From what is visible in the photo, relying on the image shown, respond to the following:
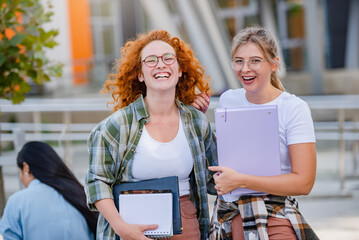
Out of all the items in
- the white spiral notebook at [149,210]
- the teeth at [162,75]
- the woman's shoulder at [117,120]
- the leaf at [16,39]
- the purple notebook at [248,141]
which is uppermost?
the leaf at [16,39]

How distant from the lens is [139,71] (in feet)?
8.09

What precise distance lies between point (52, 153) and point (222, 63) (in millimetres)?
10018

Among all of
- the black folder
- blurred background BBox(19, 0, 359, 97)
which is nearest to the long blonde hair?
the black folder

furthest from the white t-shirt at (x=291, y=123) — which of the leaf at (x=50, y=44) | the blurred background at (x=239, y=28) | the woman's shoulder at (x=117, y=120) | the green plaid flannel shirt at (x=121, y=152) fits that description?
the blurred background at (x=239, y=28)

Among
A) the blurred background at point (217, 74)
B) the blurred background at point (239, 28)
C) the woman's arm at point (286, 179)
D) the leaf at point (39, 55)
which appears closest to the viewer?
the woman's arm at point (286, 179)

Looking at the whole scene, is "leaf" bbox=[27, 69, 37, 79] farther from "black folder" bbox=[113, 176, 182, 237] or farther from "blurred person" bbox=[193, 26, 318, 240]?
"blurred person" bbox=[193, 26, 318, 240]

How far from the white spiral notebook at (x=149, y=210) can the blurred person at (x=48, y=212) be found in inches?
29.8

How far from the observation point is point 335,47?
23.6 meters

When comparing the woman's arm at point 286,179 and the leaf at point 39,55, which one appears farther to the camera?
the leaf at point 39,55

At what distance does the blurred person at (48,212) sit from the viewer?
2920mm

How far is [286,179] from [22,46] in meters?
2.17

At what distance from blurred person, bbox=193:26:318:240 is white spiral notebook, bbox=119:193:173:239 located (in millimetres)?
215

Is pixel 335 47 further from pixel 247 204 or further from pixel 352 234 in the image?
pixel 247 204

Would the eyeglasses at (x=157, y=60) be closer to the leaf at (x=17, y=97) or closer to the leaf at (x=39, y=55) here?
the leaf at (x=39, y=55)
